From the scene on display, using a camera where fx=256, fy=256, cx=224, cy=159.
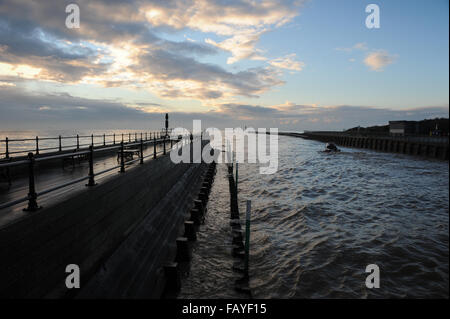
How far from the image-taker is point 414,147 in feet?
159

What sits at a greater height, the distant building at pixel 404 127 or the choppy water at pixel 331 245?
the distant building at pixel 404 127

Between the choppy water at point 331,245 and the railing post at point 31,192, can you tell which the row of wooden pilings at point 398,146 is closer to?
the choppy water at point 331,245

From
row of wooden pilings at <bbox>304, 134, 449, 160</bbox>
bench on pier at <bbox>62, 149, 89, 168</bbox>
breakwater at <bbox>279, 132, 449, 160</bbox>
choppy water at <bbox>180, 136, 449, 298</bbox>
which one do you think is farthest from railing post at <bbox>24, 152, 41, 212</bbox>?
row of wooden pilings at <bbox>304, 134, 449, 160</bbox>

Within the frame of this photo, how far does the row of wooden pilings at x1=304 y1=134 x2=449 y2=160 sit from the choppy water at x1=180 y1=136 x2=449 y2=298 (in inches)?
380

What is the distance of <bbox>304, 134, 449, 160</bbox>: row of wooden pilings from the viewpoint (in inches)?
1397

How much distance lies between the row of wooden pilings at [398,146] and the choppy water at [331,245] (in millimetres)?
9646

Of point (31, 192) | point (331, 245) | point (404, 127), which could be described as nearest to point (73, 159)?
point (31, 192)

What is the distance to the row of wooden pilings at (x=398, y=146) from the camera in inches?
1397

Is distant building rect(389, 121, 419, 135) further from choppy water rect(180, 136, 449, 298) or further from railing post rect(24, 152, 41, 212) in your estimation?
railing post rect(24, 152, 41, 212)

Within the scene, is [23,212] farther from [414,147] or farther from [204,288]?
[414,147]

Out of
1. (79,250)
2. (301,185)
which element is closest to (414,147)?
(301,185)

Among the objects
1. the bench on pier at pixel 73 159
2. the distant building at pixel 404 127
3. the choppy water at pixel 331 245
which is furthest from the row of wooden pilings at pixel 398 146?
the bench on pier at pixel 73 159

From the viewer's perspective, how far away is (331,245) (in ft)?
37.1

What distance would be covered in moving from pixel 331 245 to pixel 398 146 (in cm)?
5635
